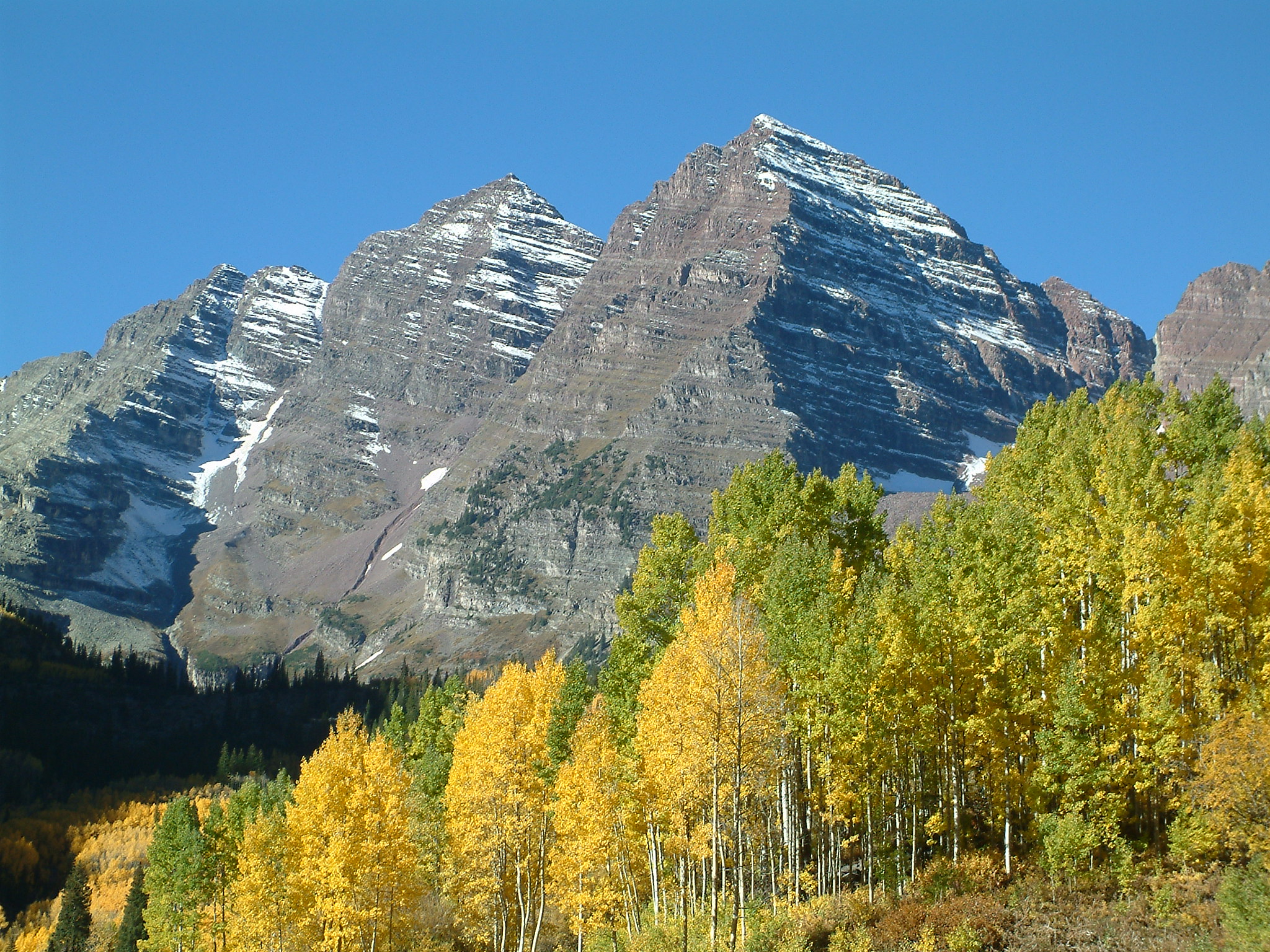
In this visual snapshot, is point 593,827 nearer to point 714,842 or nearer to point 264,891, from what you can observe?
point 714,842

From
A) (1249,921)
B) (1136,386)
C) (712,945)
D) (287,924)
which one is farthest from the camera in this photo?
(1136,386)

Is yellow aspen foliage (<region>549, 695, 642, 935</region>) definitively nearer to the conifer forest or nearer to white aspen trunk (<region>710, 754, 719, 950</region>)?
the conifer forest

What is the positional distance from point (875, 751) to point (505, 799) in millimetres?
18948

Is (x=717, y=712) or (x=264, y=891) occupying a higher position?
(x=717, y=712)

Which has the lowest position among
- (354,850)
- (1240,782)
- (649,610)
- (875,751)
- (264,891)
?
(264,891)

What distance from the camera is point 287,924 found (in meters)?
60.9

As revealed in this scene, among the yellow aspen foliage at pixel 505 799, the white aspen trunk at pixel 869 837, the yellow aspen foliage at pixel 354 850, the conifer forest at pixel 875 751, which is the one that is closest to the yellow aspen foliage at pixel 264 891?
the conifer forest at pixel 875 751

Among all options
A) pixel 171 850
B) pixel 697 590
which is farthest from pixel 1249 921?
pixel 171 850

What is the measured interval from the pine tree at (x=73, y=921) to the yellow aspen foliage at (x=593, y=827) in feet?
266

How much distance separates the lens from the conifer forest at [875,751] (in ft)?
127

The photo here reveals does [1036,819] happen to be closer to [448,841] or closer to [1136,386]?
[448,841]

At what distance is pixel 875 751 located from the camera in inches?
1716

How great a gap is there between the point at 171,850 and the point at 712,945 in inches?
2324

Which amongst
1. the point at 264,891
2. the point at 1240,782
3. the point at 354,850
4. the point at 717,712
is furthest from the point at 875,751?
the point at 264,891
